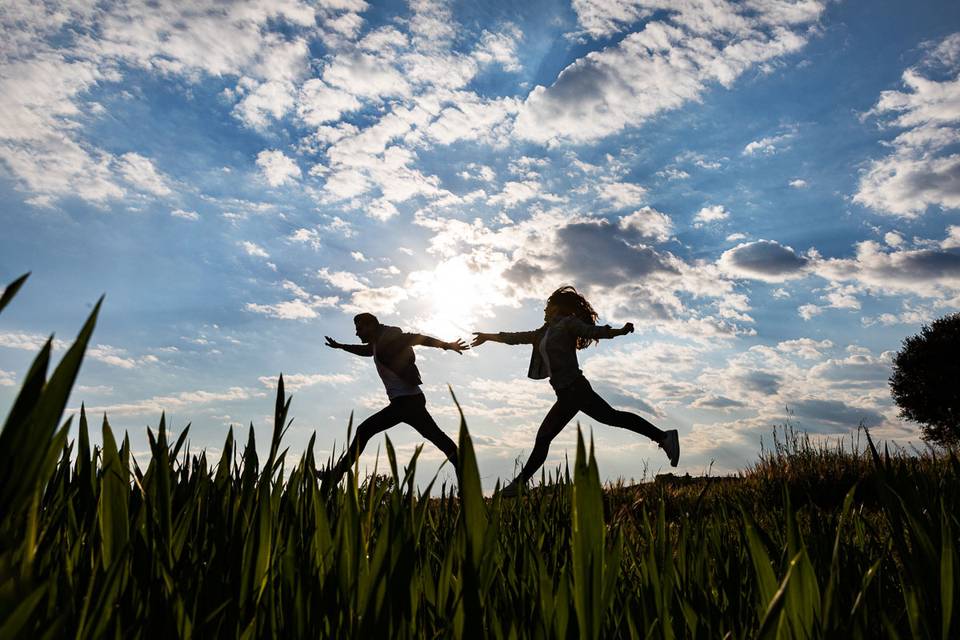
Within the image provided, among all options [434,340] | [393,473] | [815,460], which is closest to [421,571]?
[393,473]

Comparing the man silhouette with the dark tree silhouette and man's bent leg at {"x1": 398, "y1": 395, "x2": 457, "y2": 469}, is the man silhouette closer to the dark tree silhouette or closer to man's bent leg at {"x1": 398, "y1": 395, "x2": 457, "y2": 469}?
man's bent leg at {"x1": 398, "y1": 395, "x2": 457, "y2": 469}

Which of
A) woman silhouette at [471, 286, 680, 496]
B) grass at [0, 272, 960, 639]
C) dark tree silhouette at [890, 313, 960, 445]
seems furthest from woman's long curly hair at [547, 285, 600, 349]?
dark tree silhouette at [890, 313, 960, 445]

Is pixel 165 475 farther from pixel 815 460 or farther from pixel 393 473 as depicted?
pixel 815 460

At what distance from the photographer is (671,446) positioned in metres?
10.4

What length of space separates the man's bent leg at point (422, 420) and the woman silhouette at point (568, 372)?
118 cm

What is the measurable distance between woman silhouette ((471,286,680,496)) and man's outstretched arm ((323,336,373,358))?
1797 millimetres

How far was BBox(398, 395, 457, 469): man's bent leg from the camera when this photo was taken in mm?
9797

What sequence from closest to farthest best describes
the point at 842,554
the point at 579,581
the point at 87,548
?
the point at 579,581
the point at 87,548
the point at 842,554

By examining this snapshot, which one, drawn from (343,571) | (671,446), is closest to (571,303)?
(671,446)

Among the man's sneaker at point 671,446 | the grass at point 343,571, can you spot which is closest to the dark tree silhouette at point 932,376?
the man's sneaker at point 671,446

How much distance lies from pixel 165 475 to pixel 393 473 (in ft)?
1.11

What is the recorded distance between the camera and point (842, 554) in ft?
5.26

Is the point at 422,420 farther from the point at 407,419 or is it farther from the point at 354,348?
the point at 354,348

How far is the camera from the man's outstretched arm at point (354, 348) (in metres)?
11.1
